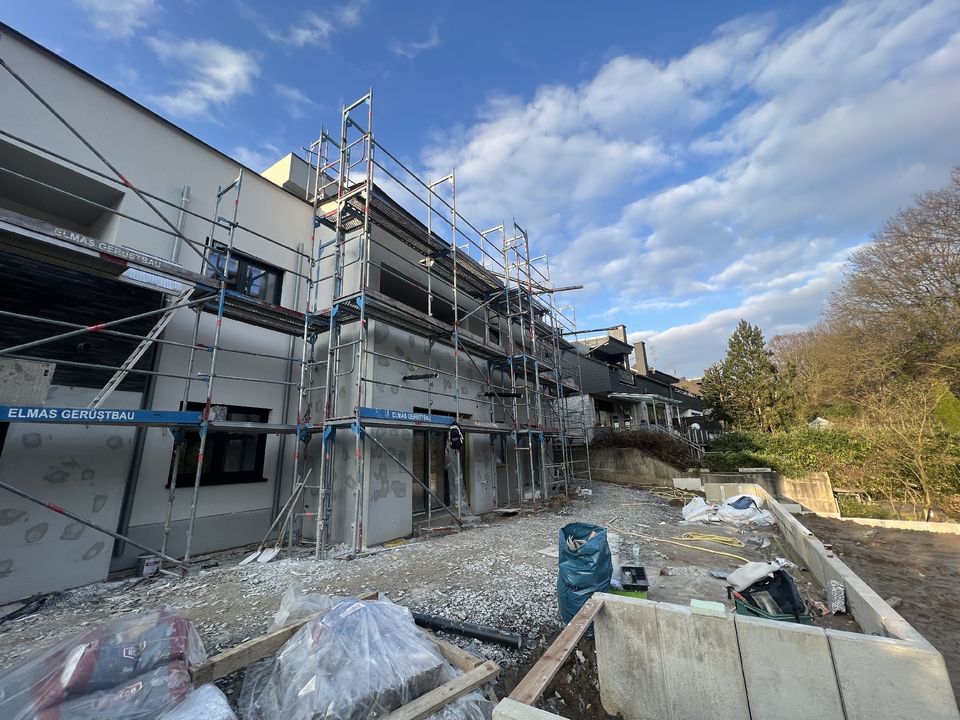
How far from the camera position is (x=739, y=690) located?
2.44 meters

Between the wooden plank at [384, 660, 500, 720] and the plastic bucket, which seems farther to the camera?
the plastic bucket

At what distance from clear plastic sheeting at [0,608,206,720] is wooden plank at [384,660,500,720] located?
1240mm

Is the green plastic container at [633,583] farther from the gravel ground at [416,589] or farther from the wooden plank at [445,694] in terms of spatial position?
the wooden plank at [445,694]

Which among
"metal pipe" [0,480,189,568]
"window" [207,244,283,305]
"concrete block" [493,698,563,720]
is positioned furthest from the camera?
"window" [207,244,283,305]

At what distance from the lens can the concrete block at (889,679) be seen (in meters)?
2.03

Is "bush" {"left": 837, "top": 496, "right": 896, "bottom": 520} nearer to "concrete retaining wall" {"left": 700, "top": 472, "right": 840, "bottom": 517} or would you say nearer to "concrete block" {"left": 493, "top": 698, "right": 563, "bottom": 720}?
"concrete retaining wall" {"left": 700, "top": 472, "right": 840, "bottom": 517}

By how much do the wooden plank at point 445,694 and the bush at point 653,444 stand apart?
14.8 metres

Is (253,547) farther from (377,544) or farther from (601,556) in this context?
(601,556)

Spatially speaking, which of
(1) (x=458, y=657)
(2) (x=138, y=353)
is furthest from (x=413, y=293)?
(1) (x=458, y=657)

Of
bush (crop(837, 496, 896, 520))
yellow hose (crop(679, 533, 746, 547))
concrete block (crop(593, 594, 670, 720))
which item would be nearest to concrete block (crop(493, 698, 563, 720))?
concrete block (crop(593, 594, 670, 720))

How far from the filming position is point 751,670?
7.97 feet

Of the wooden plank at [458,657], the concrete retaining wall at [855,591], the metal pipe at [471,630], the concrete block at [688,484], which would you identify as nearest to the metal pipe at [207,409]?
the metal pipe at [471,630]

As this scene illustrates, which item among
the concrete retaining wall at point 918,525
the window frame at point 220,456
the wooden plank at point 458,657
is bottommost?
the concrete retaining wall at point 918,525

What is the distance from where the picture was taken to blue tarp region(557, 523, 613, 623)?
3.56 meters
